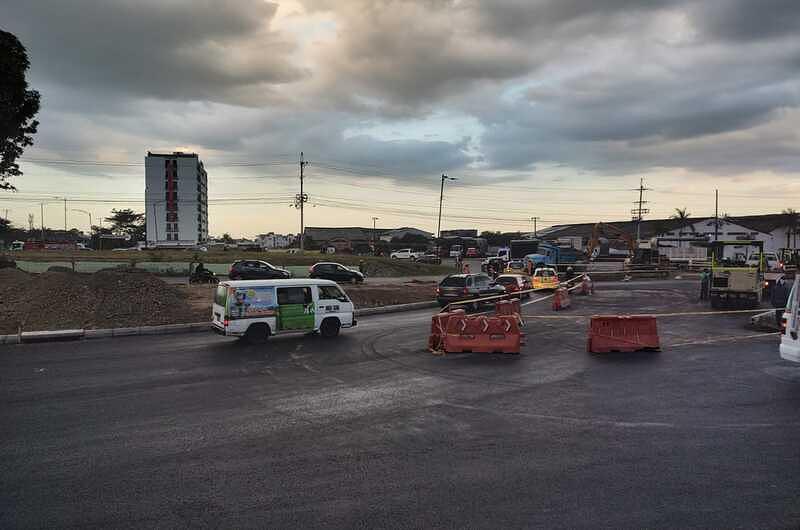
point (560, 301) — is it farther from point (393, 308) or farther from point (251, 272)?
point (251, 272)

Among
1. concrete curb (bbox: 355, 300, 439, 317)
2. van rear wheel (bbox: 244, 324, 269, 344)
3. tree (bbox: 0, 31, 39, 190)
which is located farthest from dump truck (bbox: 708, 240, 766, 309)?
tree (bbox: 0, 31, 39, 190)

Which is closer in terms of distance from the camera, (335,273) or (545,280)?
(545,280)

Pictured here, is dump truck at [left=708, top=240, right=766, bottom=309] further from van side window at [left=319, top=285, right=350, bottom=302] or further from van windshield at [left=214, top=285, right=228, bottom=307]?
van windshield at [left=214, top=285, right=228, bottom=307]

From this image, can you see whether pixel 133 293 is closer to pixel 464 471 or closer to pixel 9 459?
pixel 9 459

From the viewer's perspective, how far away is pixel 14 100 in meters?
24.1

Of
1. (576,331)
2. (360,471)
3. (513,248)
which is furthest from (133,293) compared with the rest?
(513,248)

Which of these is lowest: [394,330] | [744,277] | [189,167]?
[394,330]

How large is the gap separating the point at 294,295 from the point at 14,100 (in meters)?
18.5

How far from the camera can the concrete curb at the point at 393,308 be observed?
24.0 metres

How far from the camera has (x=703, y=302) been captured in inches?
1045

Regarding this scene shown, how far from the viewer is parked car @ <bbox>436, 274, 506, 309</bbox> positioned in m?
25.2

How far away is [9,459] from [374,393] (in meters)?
5.49

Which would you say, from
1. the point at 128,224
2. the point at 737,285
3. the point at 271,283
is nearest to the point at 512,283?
the point at 737,285

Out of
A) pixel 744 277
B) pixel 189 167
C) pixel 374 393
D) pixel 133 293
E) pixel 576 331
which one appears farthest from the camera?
pixel 189 167
